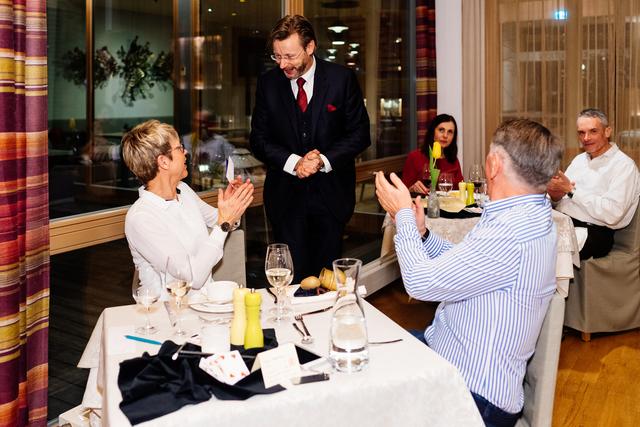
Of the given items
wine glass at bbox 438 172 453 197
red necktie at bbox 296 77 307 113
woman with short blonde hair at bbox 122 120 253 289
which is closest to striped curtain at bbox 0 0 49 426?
woman with short blonde hair at bbox 122 120 253 289

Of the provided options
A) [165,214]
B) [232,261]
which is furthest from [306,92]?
[165,214]

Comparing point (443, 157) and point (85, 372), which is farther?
point (443, 157)

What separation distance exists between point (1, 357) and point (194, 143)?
1686mm

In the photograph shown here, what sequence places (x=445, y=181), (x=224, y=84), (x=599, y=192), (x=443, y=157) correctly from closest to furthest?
(x=224, y=84), (x=599, y=192), (x=445, y=181), (x=443, y=157)

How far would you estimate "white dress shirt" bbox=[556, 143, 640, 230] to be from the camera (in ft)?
13.3

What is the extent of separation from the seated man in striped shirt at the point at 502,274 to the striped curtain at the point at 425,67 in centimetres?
402

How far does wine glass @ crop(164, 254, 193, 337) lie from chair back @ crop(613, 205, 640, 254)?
3.25m

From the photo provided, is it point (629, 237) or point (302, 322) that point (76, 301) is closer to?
point (302, 322)

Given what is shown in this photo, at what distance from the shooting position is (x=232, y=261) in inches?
107

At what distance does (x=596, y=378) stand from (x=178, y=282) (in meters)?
2.67

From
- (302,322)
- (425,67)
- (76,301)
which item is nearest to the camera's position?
(302,322)

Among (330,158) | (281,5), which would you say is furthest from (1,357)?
(281,5)

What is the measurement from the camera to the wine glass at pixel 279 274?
1.89 metres

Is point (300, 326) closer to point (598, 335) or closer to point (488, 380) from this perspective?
point (488, 380)
